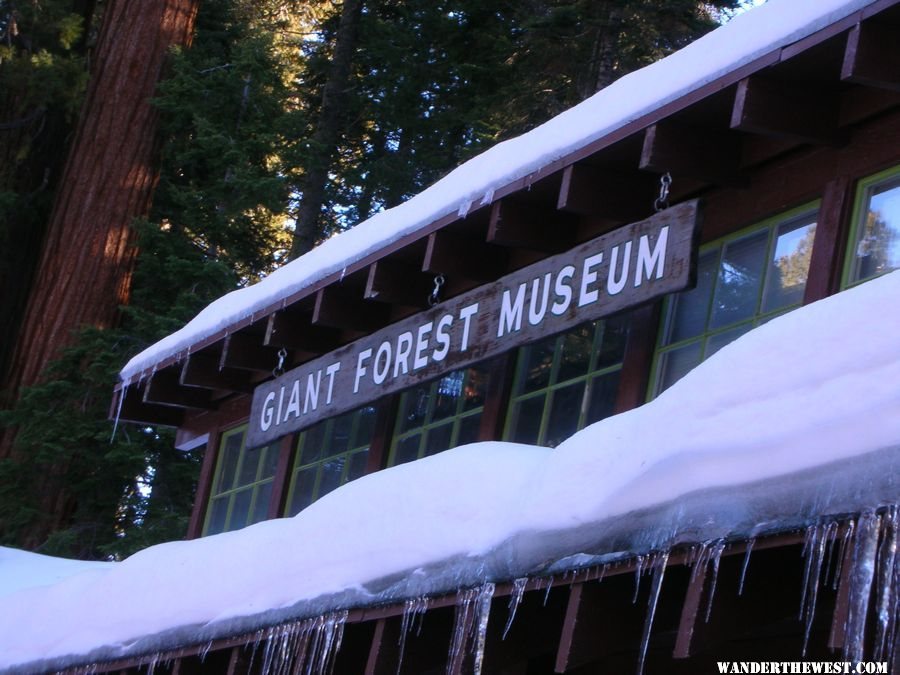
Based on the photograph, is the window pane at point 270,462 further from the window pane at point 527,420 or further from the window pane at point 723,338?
the window pane at point 723,338

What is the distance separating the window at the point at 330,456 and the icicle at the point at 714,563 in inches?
201

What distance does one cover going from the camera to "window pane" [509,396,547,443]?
7852mm

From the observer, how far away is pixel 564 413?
25.1 feet

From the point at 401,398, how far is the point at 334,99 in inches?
539

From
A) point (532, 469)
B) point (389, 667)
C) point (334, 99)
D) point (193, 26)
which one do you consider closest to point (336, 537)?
point (389, 667)

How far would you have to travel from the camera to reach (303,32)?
1051 inches

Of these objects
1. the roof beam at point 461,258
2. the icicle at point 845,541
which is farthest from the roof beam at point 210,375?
the icicle at point 845,541

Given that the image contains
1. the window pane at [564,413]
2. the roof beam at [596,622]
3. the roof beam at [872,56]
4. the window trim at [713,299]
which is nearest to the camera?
the roof beam at [596,622]

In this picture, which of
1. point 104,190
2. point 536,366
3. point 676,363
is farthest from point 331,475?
point 104,190

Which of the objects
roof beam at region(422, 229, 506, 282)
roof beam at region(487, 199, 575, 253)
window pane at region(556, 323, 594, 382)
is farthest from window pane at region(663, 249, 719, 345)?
roof beam at region(422, 229, 506, 282)

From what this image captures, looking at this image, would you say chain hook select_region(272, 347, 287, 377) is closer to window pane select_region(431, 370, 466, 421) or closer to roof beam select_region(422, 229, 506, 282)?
window pane select_region(431, 370, 466, 421)

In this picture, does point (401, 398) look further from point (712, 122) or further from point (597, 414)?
point (712, 122)

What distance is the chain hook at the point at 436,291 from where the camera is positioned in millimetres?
8203

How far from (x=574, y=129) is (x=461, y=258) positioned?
1376 millimetres
